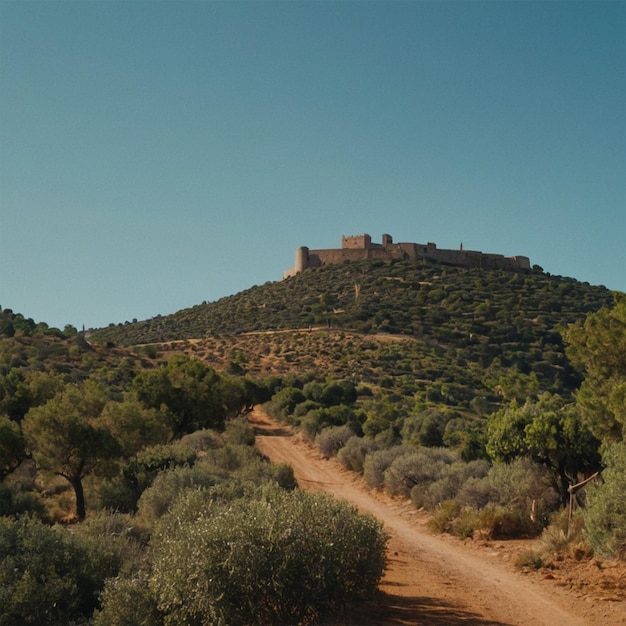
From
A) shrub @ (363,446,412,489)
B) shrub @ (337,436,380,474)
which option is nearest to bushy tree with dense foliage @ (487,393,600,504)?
shrub @ (363,446,412,489)

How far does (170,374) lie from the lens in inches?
1244

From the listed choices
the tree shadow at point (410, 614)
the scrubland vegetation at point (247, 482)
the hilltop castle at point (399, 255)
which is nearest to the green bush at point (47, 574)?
the scrubland vegetation at point (247, 482)

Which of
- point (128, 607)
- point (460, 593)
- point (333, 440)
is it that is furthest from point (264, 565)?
point (333, 440)

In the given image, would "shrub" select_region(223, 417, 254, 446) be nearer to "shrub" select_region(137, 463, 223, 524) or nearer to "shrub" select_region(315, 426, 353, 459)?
"shrub" select_region(315, 426, 353, 459)

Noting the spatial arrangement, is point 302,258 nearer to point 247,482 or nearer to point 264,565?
point 247,482

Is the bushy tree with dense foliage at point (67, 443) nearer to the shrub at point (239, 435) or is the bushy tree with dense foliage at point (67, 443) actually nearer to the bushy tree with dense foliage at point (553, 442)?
the bushy tree with dense foliage at point (553, 442)

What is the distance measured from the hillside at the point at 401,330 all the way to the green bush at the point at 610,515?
1339 inches

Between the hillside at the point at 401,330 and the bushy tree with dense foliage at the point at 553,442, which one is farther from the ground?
the hillside at the point at 401,330

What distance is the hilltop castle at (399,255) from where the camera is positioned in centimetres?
10162

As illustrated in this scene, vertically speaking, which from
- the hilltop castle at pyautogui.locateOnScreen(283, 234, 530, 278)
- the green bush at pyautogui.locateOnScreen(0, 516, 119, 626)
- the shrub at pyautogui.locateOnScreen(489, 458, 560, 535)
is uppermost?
the hilltop castle at pyautogui.locateOnScreen(283, 234, 530, 278)

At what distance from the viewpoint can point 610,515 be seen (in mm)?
10414

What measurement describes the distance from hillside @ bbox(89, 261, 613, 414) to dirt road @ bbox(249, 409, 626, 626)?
1235 inches

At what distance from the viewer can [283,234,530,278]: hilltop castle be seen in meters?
102

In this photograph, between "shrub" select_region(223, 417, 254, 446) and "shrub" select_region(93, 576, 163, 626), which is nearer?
"shrub" select_region(93, 576, 163, 626)
